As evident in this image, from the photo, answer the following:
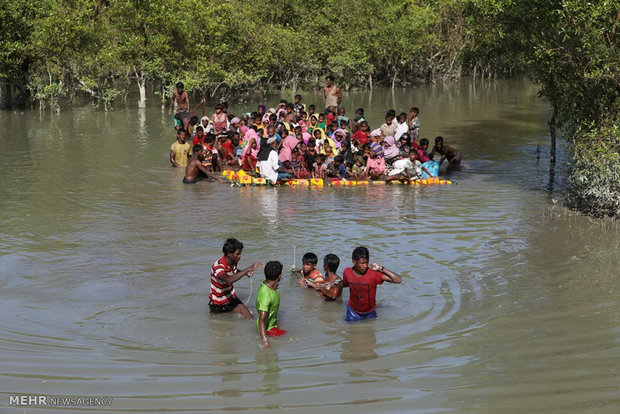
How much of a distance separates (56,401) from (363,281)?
3.56 metres

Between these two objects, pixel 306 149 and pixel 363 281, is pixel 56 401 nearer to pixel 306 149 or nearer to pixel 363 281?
pixel 363 281

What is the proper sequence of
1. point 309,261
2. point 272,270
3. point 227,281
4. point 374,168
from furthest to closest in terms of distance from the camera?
point 374,168
point 309,261
point 227,281
point 272,270

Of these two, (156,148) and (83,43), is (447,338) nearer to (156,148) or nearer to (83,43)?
(156,148)

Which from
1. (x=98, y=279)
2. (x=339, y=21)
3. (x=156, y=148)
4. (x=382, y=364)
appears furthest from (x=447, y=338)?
(x=339, y=21)

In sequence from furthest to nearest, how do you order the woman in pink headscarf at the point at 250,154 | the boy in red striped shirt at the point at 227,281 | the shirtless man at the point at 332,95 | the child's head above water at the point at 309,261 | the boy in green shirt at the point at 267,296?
the shirtless man at the point at 332,95 → the woman in pink headscarf at the point at 250,154 → the child's head above water at the point at 309,261 → the boy in red striped shirt at the point at 227,281 → the boy in green shirt at the point at 267,296

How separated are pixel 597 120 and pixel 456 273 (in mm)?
5347

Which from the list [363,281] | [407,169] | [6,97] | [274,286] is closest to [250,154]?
[407,169]

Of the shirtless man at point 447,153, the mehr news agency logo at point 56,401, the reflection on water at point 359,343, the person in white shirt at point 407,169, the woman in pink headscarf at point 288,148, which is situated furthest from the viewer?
the shirtless man at point 447,153

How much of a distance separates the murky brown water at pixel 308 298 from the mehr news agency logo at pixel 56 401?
83mm

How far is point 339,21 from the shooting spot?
50312 millimetres

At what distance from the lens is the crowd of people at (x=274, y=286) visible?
809 centimetres

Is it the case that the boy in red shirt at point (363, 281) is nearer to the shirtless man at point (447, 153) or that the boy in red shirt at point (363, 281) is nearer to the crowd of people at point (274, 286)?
the crowd of people at point (274, 286)

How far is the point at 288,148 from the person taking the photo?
1825 centimetres

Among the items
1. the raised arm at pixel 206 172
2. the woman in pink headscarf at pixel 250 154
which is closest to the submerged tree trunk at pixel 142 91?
the woman in pink headscarf at pixel 250 154
